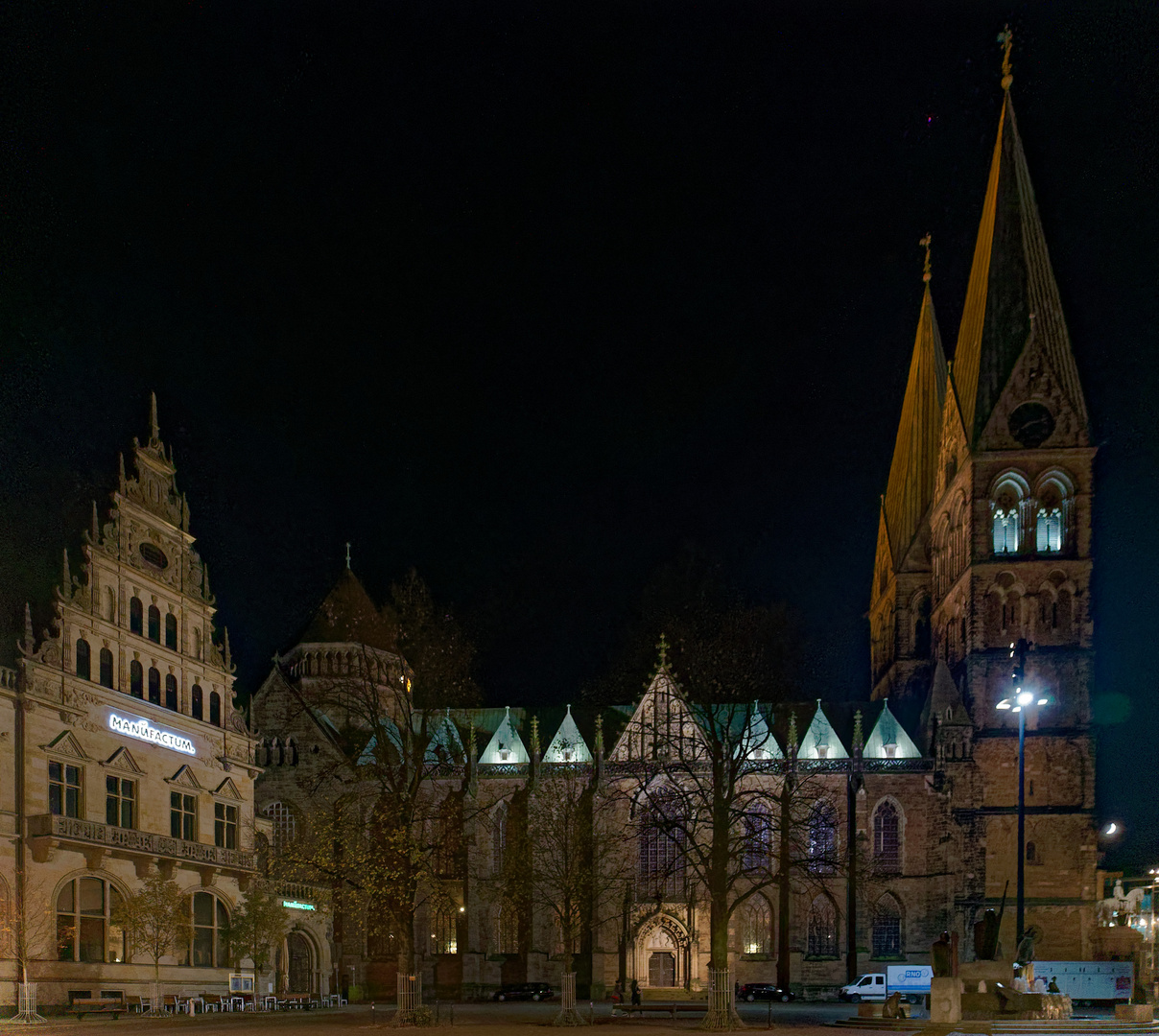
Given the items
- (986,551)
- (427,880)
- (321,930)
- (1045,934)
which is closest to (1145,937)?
(1045,934)

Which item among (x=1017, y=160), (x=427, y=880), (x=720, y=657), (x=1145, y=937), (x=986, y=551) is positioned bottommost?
(x=1145, y=937)

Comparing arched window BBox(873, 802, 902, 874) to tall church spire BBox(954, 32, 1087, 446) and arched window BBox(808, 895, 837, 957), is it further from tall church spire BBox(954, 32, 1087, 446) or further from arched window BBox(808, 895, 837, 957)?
tall church spire BBox(954, 32, 1087, 446)

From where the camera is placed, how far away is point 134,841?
51.2 m

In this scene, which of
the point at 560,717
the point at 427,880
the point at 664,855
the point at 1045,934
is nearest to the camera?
the point at 427,880

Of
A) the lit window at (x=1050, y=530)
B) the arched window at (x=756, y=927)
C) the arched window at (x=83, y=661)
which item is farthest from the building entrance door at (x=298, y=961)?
the lit window at (x=1050, y=530)

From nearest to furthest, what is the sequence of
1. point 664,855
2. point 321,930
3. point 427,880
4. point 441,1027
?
point 441,1027 < point 427,880 < point 321,930 < point 664,855

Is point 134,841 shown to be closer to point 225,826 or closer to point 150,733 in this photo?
point 150,733

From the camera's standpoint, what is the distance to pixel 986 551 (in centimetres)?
7650

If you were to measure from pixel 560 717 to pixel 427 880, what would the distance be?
49.4 metres

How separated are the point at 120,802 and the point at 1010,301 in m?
58.3

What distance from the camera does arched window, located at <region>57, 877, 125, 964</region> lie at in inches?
1860

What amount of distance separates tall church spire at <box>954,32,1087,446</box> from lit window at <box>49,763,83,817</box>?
5357 cm

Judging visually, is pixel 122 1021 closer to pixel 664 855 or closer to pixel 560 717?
pixel 664 855

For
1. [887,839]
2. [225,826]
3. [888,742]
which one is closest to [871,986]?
[887,839]
